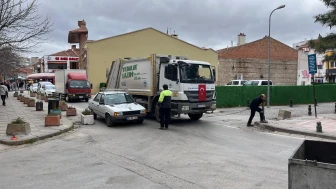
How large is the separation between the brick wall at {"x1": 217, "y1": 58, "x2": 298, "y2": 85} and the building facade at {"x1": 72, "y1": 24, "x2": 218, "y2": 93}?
73.1 inches

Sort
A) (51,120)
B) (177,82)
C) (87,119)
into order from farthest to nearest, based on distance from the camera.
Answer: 1. (87,119)
2. (177,82)
3. (51,120)

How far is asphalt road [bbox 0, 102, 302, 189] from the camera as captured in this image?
5.82 m

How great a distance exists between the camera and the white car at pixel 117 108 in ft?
43.4

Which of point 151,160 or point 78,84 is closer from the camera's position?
point 151,160

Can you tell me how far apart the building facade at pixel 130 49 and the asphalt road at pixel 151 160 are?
29.4 meters

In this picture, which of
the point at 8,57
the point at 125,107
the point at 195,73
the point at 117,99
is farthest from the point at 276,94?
the point at 8,57

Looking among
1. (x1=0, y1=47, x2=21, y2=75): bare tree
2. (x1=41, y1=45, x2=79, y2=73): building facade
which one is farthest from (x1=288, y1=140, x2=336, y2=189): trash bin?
(x1=41, y1=45, x2=79, y2=73): building facade

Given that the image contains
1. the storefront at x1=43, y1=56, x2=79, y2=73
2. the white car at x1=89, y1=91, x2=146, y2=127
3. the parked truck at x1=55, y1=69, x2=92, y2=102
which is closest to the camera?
the white car at x1=89, y1=91, x2=146, y2=127

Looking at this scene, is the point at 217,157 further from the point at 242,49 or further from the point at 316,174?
the point at 242,49

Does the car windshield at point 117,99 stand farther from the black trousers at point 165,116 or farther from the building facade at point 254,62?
the building facade at point 254,62

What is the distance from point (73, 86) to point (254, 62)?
28.5m

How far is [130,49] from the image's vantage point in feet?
139

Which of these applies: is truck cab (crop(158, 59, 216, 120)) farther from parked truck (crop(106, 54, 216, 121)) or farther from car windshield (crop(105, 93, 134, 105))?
car windshield (crop(105, 93, 134, 105))

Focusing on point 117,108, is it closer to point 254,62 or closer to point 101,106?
point 101,106
